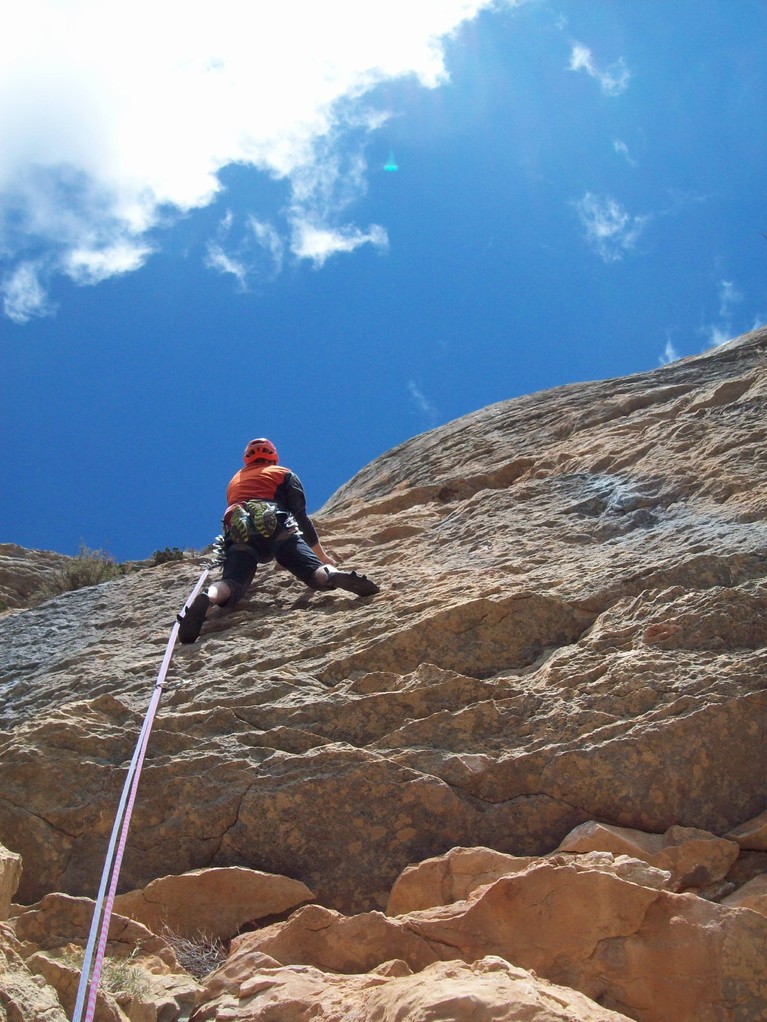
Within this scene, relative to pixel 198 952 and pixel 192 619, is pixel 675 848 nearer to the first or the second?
pixel 198 952

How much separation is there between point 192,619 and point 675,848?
3.27m

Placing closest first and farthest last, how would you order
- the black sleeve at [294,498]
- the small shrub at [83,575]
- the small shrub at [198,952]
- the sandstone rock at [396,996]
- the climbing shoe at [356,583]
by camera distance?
the sandstone rock at [396,996] → the small shrub at [198,952] → the climbing shoe at [356,583] → the black sleeve at [294,498] → the small shrub at [83,575]

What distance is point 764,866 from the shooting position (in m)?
3.71

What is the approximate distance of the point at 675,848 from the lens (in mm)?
3756

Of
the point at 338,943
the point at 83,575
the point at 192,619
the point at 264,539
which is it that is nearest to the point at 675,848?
the point at 338,943

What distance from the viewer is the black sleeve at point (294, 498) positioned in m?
7.23

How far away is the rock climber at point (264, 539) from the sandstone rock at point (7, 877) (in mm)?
2305

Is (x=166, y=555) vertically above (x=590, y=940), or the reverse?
(x=166, y=555)

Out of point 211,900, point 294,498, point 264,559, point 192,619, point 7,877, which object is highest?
point 294,498

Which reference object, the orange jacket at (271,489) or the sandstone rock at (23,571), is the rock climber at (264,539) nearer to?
the orange jacket at (271,489)

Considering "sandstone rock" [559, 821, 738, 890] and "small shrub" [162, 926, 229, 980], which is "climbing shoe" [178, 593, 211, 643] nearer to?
"small shrub" [162, 926, 229, 980]

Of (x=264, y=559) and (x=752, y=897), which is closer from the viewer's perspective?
(x=752, y=897)

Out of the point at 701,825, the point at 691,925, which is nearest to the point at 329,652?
the point at 701,825

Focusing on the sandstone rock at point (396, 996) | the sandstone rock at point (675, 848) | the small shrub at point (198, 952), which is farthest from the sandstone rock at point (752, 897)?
the small shrub at point (198, 952)
